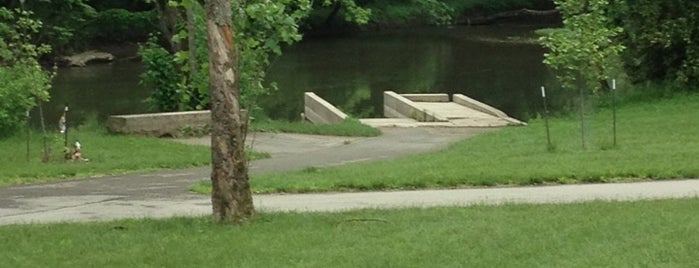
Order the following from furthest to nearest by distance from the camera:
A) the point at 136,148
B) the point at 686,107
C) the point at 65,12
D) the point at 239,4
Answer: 1. the point at 65,12
2. the point at 686,107
3. the point at 136,148
4. the point at 239,4

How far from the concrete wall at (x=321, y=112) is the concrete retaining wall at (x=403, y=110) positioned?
5.49 feet

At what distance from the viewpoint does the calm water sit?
37.6 metres

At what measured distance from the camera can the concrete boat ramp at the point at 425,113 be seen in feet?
89.9

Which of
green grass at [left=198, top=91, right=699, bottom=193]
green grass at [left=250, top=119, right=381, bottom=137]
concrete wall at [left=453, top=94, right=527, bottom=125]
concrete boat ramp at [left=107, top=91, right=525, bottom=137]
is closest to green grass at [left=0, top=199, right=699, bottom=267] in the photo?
green grass at [left=198, top=91, right=699, bottom=193]

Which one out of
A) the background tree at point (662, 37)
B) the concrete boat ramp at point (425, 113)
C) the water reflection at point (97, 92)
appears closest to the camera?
the concrete boat ramp at point (425, 113)

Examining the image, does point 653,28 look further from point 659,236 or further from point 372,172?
point 659,236

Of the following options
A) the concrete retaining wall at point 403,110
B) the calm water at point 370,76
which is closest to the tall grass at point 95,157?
the concrete retaining wall at point 403,110

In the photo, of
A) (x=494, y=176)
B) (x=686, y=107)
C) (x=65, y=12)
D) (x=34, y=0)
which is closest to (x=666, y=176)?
(x=494, y=176)

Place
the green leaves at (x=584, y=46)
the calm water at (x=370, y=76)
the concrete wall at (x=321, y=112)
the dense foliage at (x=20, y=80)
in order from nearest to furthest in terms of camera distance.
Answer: the green leaves at (x=584, y=46)
the dense foliage at (x=20, y=80)
the concrete wall at (x=321, y=112)
the calm water at (x=370, y=76)

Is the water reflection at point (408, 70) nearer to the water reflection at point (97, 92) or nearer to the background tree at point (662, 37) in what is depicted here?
the background tree at point (662, 37)

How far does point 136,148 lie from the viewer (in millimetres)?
20938

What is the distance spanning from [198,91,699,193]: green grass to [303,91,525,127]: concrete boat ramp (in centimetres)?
439

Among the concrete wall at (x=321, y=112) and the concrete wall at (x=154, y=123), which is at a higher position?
the concrete wall at (x=154, y=123)

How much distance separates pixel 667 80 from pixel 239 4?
62.9 feet
